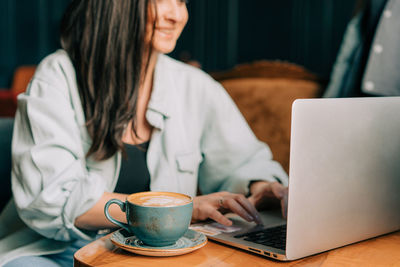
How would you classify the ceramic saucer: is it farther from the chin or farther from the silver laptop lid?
the chin

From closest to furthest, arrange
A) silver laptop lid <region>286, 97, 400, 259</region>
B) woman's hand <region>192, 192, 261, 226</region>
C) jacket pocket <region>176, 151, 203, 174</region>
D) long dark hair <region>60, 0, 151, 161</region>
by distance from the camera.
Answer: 1. silver laptop lid <region>286, 97, 400, 259</region>
2. woman's hand <region>192, 192, 261, 226</region>
3. long dark hair <region>60, 0, 151, 161</region>
4. jacket pocket <region>176, 151, 203, 174</region>

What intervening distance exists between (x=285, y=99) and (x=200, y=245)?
983mm

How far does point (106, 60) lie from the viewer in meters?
1.12

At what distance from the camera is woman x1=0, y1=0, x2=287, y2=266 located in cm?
89

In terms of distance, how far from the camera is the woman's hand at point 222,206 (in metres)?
0.81

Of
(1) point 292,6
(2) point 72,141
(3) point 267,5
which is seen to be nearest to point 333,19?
(1) point 292,6

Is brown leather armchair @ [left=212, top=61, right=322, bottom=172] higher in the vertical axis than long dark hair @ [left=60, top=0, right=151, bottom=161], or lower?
lower

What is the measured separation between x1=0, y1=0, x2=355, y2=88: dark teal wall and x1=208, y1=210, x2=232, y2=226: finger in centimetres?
324

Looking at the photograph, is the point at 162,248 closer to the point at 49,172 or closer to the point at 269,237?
the point at 269,237

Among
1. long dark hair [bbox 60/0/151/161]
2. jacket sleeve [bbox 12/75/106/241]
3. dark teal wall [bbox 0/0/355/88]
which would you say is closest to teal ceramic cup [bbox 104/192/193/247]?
jacket sleeve [bbox 12/75/106/241]

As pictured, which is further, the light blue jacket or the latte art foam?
the light blue jacket

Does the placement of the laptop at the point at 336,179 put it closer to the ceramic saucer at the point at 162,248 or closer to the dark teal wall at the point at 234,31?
the ceramic saucer at the point at 162,248

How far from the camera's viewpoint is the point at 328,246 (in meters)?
0.68

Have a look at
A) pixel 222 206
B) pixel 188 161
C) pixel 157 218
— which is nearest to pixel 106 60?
pixel 188 161
